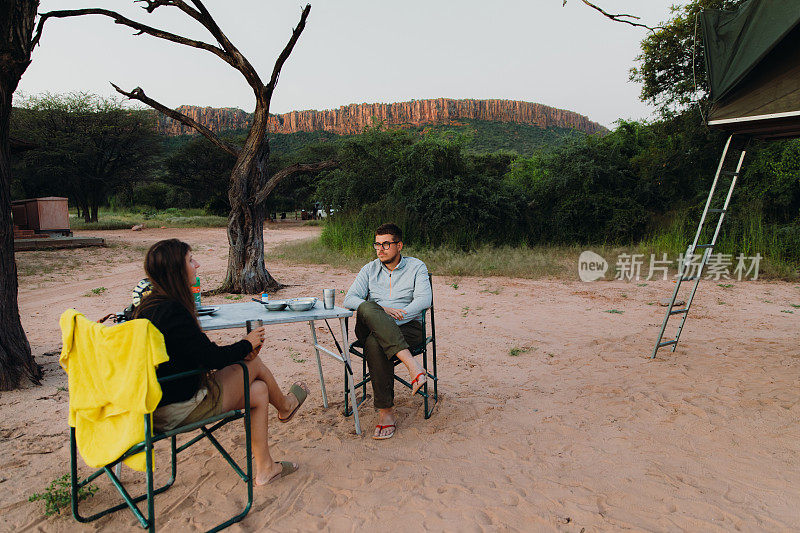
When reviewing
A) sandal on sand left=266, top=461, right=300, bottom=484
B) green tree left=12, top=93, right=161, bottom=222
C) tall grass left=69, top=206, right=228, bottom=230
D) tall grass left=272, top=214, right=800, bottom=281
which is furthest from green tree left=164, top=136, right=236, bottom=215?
sandal on sand left=266, top=461, right=300, bottom=484

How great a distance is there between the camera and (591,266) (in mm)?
11039

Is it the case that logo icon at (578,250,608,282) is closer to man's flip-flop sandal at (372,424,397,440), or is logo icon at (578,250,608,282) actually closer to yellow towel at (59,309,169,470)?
man's flip-flop sandal at (372,424,397,440)

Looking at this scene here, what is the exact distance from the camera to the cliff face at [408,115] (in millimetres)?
47438

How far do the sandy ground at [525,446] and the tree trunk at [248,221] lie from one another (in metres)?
2.77

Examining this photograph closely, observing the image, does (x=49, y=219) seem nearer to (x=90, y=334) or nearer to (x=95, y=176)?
(x=95, y=176)

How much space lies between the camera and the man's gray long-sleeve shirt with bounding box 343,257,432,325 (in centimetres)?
367

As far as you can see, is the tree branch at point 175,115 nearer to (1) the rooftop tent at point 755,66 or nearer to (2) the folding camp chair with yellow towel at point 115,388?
(2) the folding camp chair with yellow towel at point 115,388

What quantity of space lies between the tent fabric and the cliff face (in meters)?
37.2

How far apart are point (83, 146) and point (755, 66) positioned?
90.8 ft

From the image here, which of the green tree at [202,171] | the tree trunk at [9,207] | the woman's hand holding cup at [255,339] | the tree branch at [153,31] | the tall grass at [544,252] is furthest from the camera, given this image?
the green tree at [202,171]

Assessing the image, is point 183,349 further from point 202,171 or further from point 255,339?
point 202,171

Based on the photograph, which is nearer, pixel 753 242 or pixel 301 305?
pixel 301 305

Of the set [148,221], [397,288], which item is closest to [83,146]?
[148,221]

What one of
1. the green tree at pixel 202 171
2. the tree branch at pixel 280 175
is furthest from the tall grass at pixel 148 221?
the tree branch at pixel 280 175
